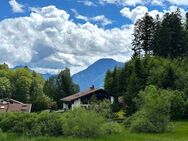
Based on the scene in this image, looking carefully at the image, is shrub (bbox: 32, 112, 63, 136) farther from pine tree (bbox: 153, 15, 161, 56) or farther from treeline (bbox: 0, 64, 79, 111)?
treeline (bbox: 0, 64, 79, 111)

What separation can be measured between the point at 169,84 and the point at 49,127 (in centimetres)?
3515

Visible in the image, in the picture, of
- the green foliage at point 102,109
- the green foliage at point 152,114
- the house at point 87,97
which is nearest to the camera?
the green foliage at point 152,114

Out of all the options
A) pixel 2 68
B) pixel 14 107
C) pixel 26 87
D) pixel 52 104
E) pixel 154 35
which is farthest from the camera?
pixel 2 68

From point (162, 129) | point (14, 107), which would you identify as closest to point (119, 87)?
point (14, 107)

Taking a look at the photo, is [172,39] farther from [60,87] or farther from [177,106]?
[60,87]

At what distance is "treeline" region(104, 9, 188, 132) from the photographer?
58969mm

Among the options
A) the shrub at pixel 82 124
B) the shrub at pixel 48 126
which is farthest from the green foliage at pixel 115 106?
the shrub at pixel 82 124

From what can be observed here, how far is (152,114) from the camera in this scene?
58406mm

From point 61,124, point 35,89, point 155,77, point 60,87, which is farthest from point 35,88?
point 61,124

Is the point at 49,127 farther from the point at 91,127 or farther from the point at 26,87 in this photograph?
the point at 26,87

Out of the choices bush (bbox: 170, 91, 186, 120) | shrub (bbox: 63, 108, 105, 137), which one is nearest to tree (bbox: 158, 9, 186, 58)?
bush (bbox: 170, 91, 186, 120)

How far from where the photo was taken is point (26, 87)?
135m

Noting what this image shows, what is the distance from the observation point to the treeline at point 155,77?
193ft

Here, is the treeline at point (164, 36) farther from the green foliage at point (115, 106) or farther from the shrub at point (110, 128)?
the shrub at point (110, 128)
